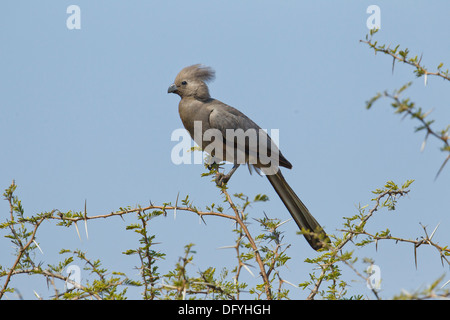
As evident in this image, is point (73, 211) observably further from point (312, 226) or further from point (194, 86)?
point (194, 86)

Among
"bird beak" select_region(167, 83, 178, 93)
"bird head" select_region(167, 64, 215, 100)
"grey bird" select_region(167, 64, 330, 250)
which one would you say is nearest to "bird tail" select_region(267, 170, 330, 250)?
"grey bird" select_region(167, 64, 330, 250)

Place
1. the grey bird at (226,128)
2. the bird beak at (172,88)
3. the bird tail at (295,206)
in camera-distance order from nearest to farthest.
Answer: the bird tail at (295,206), the grey bird at (226,128), the bird beak at (172,88)

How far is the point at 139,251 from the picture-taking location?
383 cm

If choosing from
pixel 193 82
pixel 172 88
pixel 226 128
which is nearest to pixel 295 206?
pixel 226 128

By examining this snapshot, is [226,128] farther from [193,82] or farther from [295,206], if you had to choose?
[295,206]

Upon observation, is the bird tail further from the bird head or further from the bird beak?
the bird beak

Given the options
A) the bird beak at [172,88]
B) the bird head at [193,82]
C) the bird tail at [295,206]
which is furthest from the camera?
the bird beak at [172,88]

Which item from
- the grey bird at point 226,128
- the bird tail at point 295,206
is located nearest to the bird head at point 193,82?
the grey bird at point 226,128

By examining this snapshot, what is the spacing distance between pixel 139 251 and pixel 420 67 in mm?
2444

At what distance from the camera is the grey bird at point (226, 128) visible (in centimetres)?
602

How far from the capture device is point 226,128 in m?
6.55

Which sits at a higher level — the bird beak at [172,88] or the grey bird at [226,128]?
the bird beak at [172,88]

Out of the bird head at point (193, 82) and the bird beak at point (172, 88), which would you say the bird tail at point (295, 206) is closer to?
the bird head at point (193, 82)
